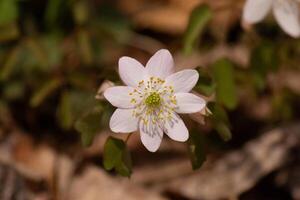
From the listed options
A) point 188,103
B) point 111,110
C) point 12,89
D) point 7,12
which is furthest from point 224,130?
point 12,89

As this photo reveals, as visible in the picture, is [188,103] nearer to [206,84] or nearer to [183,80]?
[183,80]

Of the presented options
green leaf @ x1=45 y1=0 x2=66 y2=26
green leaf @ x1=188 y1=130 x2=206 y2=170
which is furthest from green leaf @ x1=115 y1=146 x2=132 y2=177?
green leaf @ x1=45 y1=0 x2=66 y2=26

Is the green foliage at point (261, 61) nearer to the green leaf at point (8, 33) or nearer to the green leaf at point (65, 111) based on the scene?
the green leaf at point (65, 111)

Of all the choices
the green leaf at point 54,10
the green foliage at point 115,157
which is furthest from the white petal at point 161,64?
the green leaf at point 54,10

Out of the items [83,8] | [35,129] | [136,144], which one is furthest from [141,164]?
[83,8]

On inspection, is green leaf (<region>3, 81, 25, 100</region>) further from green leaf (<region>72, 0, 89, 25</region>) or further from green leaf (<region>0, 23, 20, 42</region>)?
green leaf (<region>72, 0, 89, 25</region>)

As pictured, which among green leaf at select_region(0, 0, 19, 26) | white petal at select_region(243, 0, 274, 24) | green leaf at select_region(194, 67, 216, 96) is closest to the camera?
green leaf at select_region(194, 67, 216, 96)
